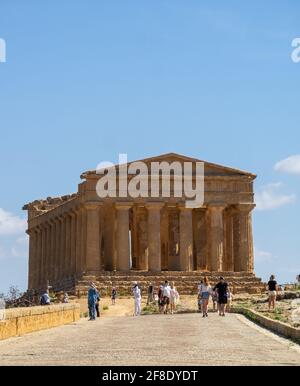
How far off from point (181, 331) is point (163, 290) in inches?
779

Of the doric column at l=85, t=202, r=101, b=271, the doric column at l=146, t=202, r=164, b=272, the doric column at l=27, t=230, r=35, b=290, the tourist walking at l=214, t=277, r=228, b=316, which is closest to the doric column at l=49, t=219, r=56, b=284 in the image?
the doric column at l=27, t=230, r=35, b=290

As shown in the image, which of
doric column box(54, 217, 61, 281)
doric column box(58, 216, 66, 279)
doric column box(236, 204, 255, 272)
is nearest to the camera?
doric column box(236, 204, 255, 272)

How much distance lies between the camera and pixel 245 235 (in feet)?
247

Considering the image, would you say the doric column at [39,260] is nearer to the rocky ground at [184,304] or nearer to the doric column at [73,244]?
the doric column at [73,244]

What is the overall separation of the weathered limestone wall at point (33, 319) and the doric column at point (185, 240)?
108ft

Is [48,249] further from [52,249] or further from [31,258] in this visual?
[31,258]

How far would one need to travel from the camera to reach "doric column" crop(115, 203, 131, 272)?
72.6 meters

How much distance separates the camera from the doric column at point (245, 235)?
7481 centimetres

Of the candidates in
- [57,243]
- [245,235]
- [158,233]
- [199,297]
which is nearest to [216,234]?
[245,235]

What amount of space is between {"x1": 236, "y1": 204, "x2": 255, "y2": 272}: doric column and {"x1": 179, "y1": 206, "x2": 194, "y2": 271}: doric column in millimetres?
4247

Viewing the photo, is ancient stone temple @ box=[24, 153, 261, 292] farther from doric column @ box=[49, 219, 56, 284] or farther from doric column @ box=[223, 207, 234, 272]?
doric column @ box=[49, 219, 56, 284]

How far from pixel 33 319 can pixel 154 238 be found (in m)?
42.5

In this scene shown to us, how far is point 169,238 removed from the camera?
85688 mm
